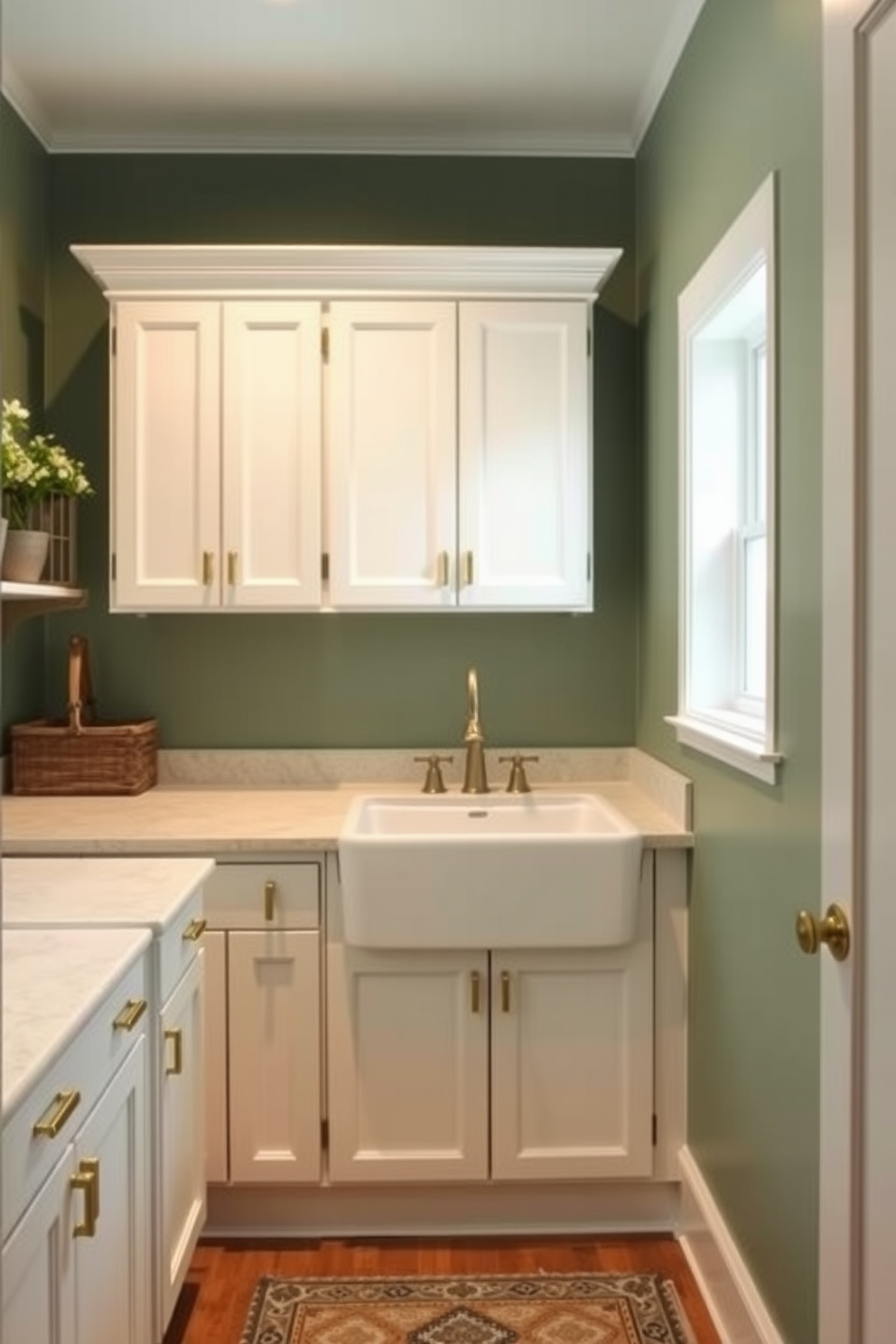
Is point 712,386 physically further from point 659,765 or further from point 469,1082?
point 469,1082

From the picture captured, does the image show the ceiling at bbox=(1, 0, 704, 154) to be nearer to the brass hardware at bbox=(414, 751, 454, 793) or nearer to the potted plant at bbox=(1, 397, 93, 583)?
the potted plant at bbox=(1, 397, 93, 583)

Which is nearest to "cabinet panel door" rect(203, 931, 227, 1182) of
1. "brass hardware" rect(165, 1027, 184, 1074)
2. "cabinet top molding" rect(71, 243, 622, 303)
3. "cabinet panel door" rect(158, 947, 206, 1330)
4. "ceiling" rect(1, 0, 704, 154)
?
"cabinet panel door" rect(158, 947, 206, 1330)

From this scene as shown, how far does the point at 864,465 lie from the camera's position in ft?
3.52

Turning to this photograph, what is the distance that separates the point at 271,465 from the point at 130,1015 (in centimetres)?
149

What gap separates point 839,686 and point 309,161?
2377 millimetres

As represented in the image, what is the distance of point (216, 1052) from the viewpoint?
7.54ft

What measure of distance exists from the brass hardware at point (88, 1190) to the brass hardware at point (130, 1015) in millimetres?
182

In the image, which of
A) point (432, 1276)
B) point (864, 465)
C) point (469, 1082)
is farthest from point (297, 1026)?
point (864, 465)

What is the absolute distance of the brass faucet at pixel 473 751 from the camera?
8.84ft

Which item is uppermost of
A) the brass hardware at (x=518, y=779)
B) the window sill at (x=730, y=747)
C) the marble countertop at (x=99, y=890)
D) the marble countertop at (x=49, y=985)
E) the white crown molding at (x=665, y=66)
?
the white crown molding at (x=665, y=66)

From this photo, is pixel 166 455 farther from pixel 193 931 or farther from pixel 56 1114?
pixel 56 1114

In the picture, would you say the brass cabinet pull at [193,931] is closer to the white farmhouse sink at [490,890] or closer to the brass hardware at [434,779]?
the white farmhouse sink at [490,890]

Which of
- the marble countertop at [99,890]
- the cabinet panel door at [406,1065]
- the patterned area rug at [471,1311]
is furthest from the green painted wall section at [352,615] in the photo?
the patterned area rug at [471,1311]

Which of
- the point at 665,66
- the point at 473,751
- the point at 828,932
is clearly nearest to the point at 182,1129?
the point at 473,751
